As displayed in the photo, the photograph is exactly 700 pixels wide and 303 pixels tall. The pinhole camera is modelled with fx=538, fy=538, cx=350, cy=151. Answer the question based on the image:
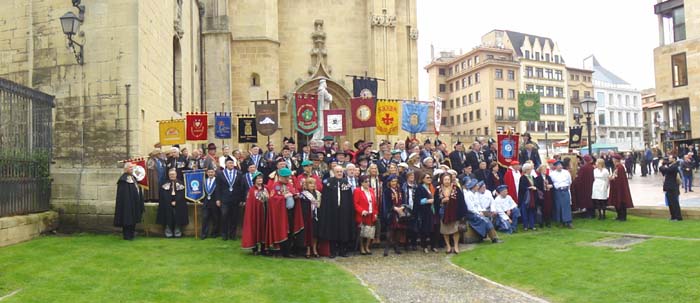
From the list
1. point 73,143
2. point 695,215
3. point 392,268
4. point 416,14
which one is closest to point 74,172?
point 73,143

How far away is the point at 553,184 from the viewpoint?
45.9 ft

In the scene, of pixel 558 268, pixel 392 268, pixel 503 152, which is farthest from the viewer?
pixel 503 152

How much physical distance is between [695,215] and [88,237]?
14.6m

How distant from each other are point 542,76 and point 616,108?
2000 cm

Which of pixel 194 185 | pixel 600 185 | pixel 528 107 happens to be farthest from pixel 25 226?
pixel 528 107

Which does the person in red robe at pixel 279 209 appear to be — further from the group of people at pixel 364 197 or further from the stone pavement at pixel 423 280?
the stone pavement at pixel 423 280

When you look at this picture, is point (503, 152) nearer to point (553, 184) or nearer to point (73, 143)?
point (553, 184)

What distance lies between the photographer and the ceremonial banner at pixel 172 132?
13531 mm

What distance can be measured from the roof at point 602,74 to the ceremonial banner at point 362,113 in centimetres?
8066

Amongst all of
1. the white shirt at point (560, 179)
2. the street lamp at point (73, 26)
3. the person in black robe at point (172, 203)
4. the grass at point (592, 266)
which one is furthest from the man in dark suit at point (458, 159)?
the street lamp at point (73, 26)

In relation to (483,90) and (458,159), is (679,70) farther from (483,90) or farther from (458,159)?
(483,90)

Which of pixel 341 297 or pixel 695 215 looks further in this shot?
pixel 695 215

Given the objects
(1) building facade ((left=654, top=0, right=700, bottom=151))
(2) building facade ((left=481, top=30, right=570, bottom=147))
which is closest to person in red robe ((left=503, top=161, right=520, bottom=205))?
(1) building facade ((left=654, top=0, right=700, bottom=151))

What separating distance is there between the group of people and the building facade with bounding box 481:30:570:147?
6238cm
